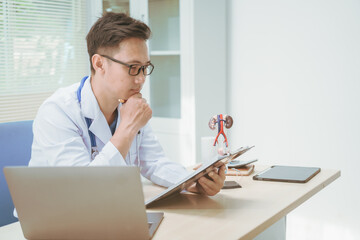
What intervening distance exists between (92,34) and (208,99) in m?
1.55

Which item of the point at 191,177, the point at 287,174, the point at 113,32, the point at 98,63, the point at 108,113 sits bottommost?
the point at 287,174

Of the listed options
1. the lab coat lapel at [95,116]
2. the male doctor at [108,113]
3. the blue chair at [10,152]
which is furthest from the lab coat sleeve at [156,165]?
the blue chair at [10,152]

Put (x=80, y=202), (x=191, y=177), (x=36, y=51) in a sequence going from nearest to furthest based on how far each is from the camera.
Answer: (x=80, y=202)
(x=191, y=177)
(x=36, y=51)

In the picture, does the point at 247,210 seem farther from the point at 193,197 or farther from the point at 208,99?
the point at 208,99

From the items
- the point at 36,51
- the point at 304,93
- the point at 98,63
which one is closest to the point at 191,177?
the point at 98,63

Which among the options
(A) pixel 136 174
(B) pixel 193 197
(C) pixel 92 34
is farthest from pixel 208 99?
(A) pixel 136 174

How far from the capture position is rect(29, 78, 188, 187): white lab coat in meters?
1.49

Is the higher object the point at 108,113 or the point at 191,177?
the point at 108,113

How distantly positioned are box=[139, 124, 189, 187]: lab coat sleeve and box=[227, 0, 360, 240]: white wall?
1.44 m

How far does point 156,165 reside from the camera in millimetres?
1784

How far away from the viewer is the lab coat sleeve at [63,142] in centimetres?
148

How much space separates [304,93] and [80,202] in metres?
2.22

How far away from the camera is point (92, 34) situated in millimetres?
1783

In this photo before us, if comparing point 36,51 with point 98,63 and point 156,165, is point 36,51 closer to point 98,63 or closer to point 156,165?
point 98,63
